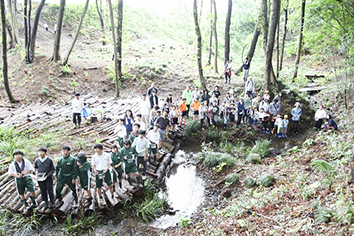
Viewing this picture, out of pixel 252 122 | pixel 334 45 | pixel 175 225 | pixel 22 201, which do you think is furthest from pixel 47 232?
pixel 334 45

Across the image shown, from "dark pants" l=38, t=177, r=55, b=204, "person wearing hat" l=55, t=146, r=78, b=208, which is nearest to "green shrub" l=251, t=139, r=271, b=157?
"person wearing hat" l=55, t=146, r=78, b=208

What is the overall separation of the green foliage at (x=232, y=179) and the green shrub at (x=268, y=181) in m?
1.14

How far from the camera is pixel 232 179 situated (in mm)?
9273

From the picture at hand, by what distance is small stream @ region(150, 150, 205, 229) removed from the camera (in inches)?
307

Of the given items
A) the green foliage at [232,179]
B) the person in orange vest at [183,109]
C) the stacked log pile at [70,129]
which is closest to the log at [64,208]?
the stacked log pile at [70,129]

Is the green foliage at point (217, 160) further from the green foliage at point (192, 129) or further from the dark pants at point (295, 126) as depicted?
the dark pants at point (295, 126)

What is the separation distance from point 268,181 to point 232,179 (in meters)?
1.47

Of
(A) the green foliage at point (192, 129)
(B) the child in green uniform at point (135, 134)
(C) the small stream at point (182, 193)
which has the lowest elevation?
(C) the small stream at point (182, 193)

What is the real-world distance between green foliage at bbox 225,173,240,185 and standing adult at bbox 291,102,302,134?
6353 millimetres

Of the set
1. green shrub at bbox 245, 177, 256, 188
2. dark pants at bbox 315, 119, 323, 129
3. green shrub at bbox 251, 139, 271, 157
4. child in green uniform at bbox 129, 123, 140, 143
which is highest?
child in green uniform at bbox 129, 123, 140, 143

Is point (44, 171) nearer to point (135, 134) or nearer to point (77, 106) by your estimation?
point (135, 134)

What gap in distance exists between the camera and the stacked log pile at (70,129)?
7598 millimetres

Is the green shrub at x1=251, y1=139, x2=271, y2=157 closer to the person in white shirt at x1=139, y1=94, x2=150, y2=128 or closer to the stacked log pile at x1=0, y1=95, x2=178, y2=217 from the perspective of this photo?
the stacked log pile at x1=0, y1=95, x2=178, y2=217

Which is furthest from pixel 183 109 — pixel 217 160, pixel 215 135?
pixel 217 160
